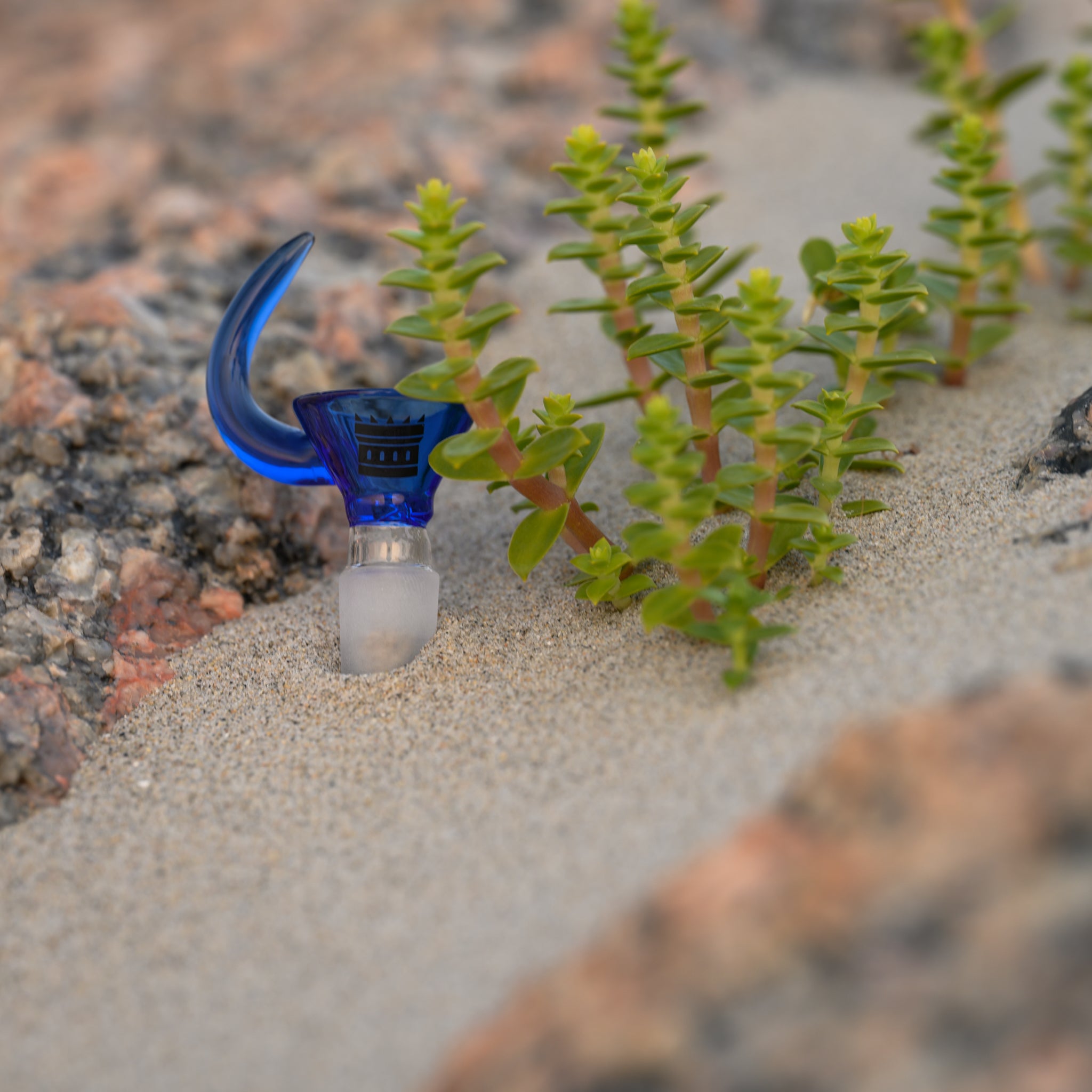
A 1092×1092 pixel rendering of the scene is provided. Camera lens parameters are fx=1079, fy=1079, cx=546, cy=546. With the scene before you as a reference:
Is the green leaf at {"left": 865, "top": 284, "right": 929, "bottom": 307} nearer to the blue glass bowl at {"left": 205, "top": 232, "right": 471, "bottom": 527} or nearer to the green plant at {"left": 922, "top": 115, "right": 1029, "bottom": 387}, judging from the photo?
the green plant at {"left": 922, "top": 115, "right": 1029, "bottom": 387}

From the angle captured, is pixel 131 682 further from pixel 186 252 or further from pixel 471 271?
pixel 186 252

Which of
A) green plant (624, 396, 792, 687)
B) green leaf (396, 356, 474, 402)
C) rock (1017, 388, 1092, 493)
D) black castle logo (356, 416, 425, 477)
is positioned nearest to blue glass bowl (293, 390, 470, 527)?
black castle logo (356, 416, 425, 477)

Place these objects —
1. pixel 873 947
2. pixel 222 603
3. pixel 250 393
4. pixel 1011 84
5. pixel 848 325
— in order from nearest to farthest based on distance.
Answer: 1. pixel 873 947
2. pixel 848 325
3. pixel 250 393
4. pixel 222 603
5. pixel 1011 84

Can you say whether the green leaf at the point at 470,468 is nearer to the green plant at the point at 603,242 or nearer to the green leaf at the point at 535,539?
the green leaf at the point at 535,539

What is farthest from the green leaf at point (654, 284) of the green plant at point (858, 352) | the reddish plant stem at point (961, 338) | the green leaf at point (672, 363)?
the reddish plant stem at point (961, 338)

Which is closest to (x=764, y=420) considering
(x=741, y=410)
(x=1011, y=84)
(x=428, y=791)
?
(x=741, y=410)

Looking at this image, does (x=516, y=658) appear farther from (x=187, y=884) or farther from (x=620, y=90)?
(x=620, y=90)

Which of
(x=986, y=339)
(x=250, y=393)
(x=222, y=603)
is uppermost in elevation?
(x=250, y=393)
